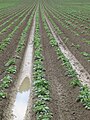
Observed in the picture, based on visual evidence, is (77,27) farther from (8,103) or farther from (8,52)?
(8,103)

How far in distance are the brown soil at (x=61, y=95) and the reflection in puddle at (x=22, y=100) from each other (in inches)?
46.5

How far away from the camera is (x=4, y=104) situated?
10.6 m

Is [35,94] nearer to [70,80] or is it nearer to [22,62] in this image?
[70,80]

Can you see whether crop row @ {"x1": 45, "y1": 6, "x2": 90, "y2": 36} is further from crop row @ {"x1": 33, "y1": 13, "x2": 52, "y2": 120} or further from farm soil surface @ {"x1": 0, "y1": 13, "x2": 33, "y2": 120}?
farm soil surface @ {"x1": 0, "y1": 13, "x2": 33, "y2": 120}

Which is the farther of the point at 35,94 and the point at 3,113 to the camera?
the point at 35,94

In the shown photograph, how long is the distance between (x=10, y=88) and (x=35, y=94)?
159cm

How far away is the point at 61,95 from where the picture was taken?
11438mm

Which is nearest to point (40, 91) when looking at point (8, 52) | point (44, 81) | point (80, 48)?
point (44, 81)

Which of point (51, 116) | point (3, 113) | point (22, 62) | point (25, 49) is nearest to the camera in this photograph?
point (51, 116)

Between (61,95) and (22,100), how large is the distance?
1817mm

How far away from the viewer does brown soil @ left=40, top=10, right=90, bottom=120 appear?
9.71 metres

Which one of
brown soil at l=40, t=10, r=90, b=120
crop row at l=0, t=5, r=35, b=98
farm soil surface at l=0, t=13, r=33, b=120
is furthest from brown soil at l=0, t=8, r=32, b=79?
brown soil at l=40, t=10, r=90, b=120

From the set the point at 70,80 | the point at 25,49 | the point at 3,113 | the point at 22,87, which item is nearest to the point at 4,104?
the point at 3,113

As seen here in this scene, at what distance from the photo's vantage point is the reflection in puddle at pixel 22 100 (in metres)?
10.1
